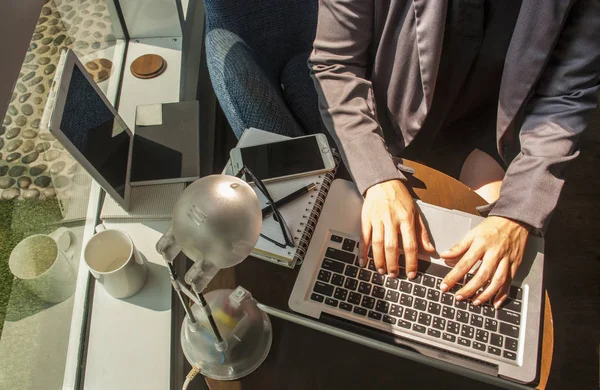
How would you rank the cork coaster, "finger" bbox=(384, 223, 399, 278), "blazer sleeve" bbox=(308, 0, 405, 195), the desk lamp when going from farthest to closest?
the cork coaster, "blazer sleeve" bbox=(308, 0, 405, 195), "finger" bbox=(384, 223, 399, 278), the desk lamp

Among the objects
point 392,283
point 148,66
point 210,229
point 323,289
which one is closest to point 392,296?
point 392,283

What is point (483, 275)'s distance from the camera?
2.83 feet

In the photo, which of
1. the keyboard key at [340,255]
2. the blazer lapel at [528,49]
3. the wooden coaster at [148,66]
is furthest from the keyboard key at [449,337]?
the wooden coaster at [148,66]

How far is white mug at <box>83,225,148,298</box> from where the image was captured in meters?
0.89

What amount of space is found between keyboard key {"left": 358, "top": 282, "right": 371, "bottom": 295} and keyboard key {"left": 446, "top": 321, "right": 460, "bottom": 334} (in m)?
0.15

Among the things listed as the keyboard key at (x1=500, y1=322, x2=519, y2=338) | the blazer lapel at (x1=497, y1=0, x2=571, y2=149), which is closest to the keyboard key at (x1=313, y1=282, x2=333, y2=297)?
the keyboard key at (x1=500, y1=322, x2=519, y2=338)

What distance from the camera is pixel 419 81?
1.10 metres

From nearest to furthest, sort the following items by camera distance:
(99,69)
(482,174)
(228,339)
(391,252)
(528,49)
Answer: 1. (228,339)
2. (391,252)
3. (528,49)
4. (482,174)
5. (99,69)

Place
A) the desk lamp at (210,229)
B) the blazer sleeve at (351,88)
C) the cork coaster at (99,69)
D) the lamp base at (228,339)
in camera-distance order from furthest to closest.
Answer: the cork coaster at (99,69)
the blazer sleeve at (351,88)
the lamp base at (228,339)
the desk lamp at (210,229)

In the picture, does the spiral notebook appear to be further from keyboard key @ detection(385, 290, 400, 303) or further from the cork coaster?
the cork coaster

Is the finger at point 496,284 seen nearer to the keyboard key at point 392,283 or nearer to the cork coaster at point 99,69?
the keyboard key at point 392,283

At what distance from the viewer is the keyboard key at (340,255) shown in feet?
2.96

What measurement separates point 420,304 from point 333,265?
0.56 feet

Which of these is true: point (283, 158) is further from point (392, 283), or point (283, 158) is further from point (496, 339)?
point (496, 339)
